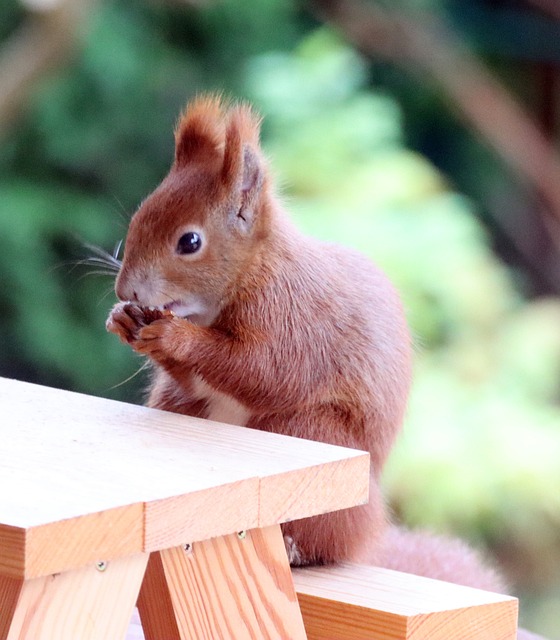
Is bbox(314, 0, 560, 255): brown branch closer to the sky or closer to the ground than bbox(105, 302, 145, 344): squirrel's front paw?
closer to the sky

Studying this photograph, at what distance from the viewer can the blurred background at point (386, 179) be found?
8.70 feet

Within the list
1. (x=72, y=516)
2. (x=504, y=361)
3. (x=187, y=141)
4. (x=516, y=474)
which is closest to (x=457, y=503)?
(x=516, y=474)

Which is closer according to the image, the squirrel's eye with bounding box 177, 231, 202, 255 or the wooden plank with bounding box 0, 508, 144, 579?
the wooden plank with bounding box 0, 508, 144, 579

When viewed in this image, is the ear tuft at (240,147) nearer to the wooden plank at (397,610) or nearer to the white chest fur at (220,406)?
the white chest fur at (220,406)

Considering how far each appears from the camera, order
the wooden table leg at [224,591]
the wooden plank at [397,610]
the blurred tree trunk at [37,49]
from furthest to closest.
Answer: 1. the blurred tree trunk at [37,49]
2. the wooden plank at [397,610]
3. the wooden table leg at [224,591]

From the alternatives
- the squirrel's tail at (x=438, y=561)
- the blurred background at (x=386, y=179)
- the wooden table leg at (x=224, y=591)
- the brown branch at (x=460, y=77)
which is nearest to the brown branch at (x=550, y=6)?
the blurred background at (x=386, y=179)

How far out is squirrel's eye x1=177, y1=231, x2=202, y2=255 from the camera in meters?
1.31

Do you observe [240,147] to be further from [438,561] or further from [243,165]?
[438,561]

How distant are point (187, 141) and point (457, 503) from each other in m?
1.44

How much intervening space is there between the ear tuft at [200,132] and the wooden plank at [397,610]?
0.46m

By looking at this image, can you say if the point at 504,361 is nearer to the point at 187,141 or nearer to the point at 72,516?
the point at 187,141

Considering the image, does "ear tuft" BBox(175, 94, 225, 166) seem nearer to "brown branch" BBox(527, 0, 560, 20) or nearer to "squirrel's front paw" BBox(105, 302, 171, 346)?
"squirrel's front paw" BBox(105, 302, 171, 346)

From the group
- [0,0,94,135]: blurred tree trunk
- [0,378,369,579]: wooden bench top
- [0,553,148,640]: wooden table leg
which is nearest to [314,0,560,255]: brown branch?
[0,0,94,135]: blurred tree trunk

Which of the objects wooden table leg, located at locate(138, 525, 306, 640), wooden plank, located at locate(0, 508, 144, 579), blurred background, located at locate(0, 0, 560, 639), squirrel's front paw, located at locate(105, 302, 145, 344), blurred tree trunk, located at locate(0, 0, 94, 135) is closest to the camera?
wooden plank, located at locate(0, 508, 144, 579)
